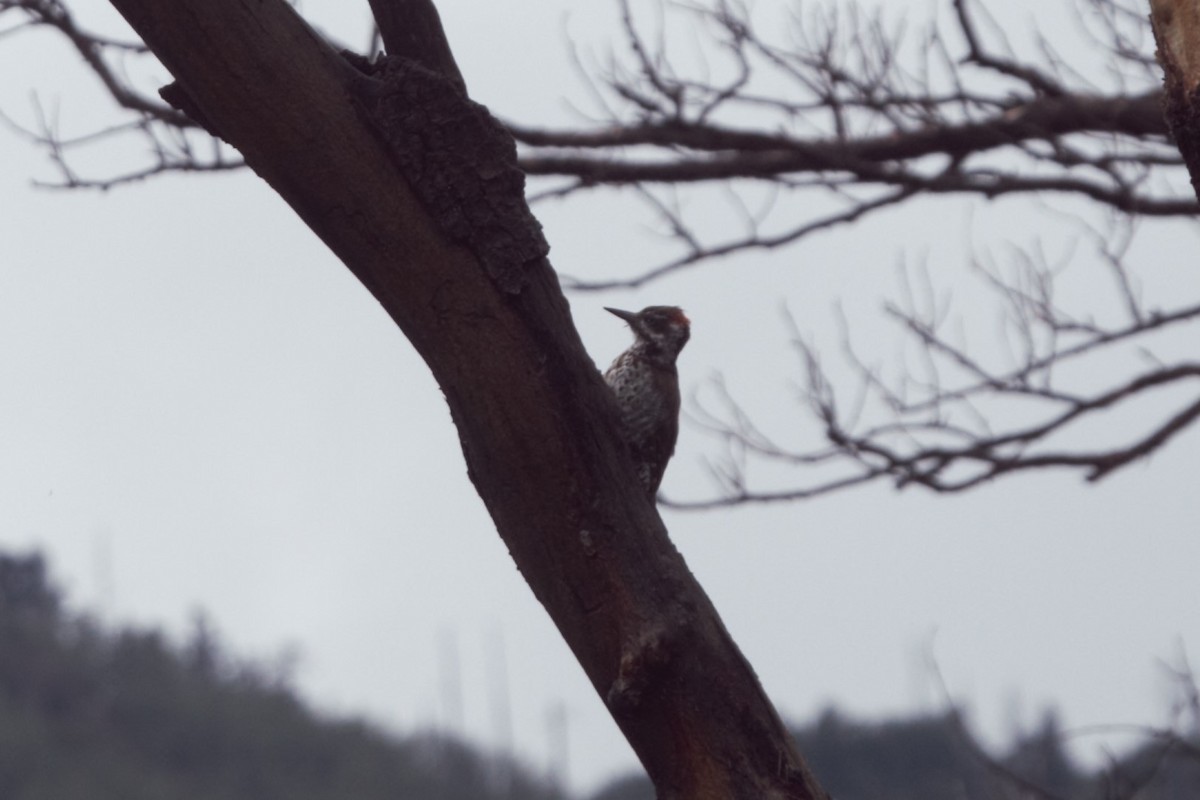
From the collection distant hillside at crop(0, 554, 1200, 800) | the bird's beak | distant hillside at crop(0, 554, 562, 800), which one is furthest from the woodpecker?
distant hillside at crop(0, 554, 562, 800)

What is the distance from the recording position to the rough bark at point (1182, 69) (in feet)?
8.75

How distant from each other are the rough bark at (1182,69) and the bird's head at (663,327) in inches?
87.9

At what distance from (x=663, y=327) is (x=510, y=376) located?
7.49 feet

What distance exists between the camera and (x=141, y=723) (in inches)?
896

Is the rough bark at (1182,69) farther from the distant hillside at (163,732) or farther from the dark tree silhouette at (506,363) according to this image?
the distant hillside at (163,732)

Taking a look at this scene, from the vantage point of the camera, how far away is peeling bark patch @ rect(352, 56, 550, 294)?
107 inches

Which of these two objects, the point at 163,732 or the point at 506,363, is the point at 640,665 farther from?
the point at 163,732

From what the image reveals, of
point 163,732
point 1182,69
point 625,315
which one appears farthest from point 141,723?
point 1182,69

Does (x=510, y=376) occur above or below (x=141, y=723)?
below

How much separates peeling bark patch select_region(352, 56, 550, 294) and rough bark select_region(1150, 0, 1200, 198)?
1078mm

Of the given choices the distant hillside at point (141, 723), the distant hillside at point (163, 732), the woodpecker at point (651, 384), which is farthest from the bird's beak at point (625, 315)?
the distant hillside at point (141, 723)

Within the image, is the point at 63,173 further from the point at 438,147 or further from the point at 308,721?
the point at 308,721

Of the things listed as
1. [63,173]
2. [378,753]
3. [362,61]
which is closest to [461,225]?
[362,61]

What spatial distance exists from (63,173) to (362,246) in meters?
2.55
